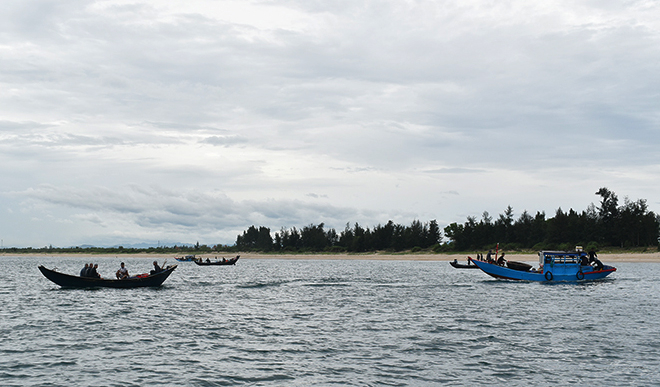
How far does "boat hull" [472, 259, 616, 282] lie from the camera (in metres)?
61.8

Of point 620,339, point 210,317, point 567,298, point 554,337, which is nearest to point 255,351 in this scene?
point 210,317

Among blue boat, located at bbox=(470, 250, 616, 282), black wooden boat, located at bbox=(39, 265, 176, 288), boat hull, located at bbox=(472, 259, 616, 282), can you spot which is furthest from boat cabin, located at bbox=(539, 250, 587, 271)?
black wooden boat, located at bbox=(39, 265, 176, 288)

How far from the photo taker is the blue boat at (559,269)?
203 ft

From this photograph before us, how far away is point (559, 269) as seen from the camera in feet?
203

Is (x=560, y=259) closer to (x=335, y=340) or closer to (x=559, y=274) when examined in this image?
(x=559, y=274)

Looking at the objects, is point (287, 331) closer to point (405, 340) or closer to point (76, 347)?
point (405, 340)

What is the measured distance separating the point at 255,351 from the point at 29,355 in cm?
1035

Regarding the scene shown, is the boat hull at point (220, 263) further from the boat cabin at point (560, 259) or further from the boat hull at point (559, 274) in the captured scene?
the boat cabin at point (560, 259)

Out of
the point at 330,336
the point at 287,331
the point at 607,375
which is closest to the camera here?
the point at 607,375

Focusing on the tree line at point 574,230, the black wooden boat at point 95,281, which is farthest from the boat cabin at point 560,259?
the tree line at point 574,230

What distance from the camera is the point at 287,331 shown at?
3020 centimetres

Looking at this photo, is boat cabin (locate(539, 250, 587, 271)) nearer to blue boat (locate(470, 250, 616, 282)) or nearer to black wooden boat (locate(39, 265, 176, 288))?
blue boat (locate(470, 250, 616, 282))

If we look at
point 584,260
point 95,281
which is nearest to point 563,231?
point 584,260

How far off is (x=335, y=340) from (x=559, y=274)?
4396cm
